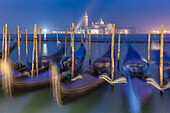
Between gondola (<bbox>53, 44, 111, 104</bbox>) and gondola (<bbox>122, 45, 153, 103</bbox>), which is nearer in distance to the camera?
gondola (<bbox>53, 44, 111, 104</bbox>)

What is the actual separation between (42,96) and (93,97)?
1.88 metres

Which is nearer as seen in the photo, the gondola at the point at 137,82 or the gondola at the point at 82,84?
the gondola at the point at 82,84

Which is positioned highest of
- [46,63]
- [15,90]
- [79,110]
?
[46,63]

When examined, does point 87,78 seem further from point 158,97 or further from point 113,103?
point 158,97

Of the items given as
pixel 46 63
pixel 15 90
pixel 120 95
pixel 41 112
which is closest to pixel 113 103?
pixel 120 95

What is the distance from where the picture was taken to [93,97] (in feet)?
19.3

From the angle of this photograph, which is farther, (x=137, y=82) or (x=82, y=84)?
(x=137, y=82)

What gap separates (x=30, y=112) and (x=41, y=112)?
1.06ft

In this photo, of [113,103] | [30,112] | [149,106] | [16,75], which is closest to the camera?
[30,112]

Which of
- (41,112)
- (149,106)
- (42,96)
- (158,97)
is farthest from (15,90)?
(158,97)

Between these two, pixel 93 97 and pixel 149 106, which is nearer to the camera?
pixel 149 106

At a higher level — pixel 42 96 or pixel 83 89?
pixel 83 89

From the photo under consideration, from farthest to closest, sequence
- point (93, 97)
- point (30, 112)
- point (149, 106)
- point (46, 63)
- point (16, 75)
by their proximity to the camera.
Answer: point (46, 63) < point (16, 75) < point (93, 97) < point (149, 106) < point (30, 112)

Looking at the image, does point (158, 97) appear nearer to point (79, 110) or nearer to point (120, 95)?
point (120, 95)
